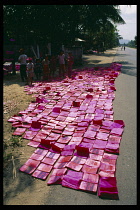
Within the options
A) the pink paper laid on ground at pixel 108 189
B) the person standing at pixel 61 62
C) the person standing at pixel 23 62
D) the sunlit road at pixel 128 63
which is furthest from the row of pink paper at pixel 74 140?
the sunlit road at pixel 128 63

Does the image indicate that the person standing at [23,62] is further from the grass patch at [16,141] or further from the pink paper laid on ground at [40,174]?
the pink paper laid on ground at [40,174]

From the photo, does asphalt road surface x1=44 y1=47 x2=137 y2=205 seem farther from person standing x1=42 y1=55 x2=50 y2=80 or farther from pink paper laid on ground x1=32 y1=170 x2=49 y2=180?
person standing x1=42 y1=55 x2=50 y2=80

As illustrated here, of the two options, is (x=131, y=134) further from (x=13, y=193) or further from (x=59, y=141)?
(x=13, y=193)

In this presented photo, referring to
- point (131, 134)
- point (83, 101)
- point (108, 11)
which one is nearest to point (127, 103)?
point (83, 101)

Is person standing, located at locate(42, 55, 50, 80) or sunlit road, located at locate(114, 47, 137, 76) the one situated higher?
sunlit road, located at locate(114, 47, 137, 76)

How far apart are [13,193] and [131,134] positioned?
9.35 ft

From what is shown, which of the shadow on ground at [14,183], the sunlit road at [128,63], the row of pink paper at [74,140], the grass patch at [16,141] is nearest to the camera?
the shadow on ground at [14,183]

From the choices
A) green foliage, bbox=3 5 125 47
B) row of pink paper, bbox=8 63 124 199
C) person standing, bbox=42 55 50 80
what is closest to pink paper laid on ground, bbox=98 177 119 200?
row of pink paper, bbox=8 63 124 199

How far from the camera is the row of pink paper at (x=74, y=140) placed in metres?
2.88

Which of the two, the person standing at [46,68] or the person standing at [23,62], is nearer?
the person standing at [23,62]

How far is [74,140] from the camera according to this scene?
157 inches

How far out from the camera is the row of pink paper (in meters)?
2.88

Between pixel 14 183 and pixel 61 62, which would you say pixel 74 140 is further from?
pixel 61 62

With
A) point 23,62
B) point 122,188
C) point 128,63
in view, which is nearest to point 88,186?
point 122,188
